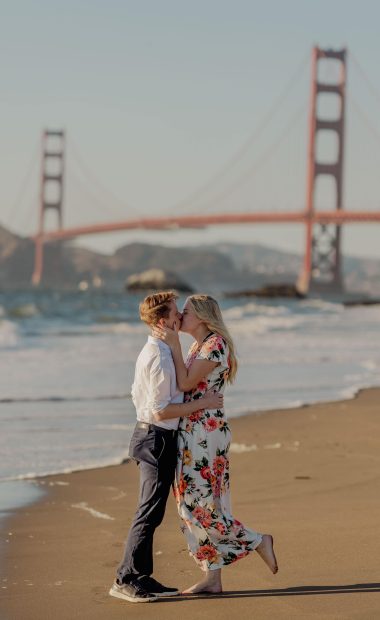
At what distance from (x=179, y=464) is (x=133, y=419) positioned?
3.86 metres

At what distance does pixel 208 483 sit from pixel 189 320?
417 mm

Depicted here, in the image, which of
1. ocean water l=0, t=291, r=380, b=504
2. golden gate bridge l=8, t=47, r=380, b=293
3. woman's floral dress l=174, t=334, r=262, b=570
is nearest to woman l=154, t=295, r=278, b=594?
woman's floral dress l=174, t=334, r=262, b=570

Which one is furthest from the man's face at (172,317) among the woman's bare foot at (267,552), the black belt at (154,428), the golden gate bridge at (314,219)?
the golden gate bridge at (314,219)

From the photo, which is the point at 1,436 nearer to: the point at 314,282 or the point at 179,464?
the point at 179,464

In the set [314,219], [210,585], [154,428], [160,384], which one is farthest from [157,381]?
[314,219]

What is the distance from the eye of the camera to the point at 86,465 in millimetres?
5277

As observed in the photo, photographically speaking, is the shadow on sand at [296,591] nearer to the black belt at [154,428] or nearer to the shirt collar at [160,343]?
the black belt at [154,428]

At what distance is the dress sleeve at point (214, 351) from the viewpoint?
10.3ft

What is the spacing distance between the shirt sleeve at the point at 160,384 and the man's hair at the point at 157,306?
11cm

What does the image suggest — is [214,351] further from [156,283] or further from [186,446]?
[156,283]

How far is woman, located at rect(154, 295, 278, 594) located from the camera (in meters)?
3.11

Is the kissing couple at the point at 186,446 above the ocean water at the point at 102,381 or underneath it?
above

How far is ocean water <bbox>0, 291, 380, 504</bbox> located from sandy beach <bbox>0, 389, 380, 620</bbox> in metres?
0.36

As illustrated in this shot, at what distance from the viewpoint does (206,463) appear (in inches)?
122
